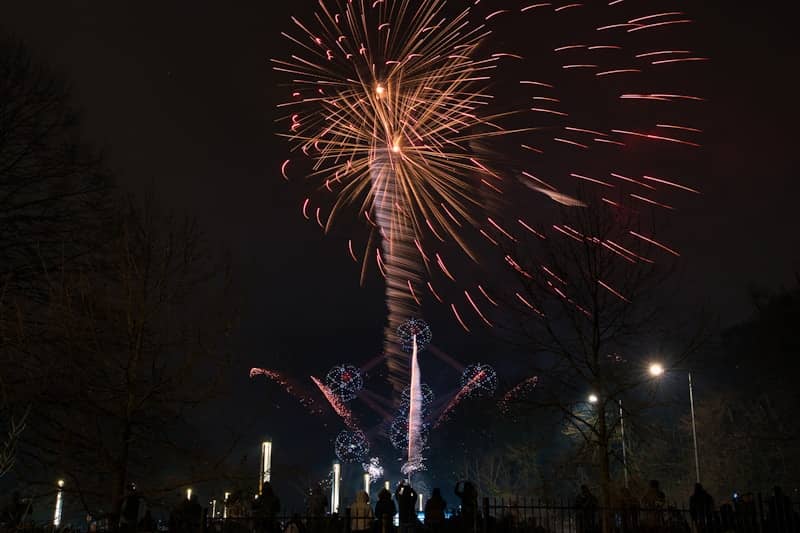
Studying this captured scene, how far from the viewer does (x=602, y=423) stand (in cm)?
1563

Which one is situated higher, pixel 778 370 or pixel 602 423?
pixel 778 370

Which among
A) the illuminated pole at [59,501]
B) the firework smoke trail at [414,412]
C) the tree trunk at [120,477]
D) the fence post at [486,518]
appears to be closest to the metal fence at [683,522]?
the fence post at [486,518]

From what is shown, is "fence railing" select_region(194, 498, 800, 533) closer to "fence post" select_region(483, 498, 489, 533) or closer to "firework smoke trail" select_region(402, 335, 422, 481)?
"fence post" select_region(483, 498, 489, 533)

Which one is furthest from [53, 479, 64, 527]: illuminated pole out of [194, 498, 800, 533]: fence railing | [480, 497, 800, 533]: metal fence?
[480, 497, 800, 533]: metal fence

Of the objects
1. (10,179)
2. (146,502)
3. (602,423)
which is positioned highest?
(10,179)

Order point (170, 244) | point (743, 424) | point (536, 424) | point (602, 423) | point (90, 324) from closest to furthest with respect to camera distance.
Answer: point (90, 324), point (170, 244), point (602, 423), point (743, 424), point (536, 424)

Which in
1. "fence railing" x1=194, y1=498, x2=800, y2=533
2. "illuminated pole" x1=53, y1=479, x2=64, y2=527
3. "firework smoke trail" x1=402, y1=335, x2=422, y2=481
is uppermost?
"firework smoke trail" x1=402, y1=335, x2=422, y2=481

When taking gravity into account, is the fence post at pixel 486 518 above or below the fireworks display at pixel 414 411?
below

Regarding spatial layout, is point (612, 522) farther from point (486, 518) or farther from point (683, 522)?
point (486, 518)

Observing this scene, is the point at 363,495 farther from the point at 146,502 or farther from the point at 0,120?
the point at 0,120

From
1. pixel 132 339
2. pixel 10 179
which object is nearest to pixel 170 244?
pixel 132 339

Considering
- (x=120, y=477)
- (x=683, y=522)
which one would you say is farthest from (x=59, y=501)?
(x=683, y=522)

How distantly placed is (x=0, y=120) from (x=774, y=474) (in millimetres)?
38918

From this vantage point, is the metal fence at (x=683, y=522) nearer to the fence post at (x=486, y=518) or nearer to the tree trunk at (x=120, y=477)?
the fence post at (x=486, y=518)
